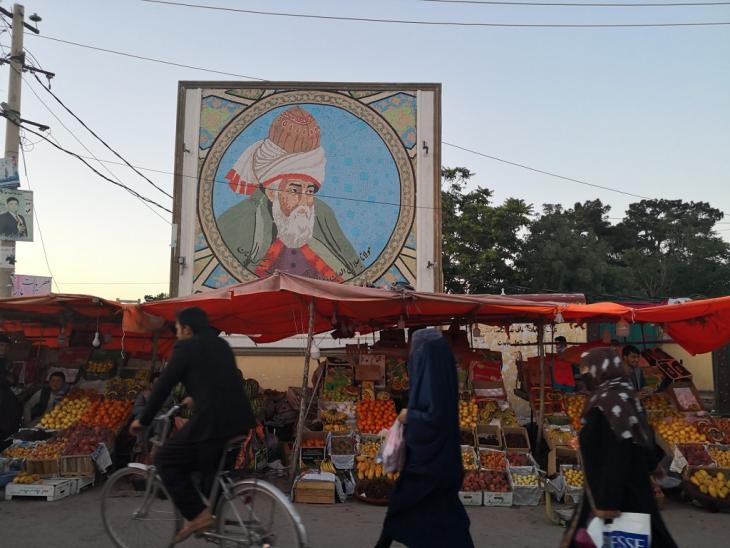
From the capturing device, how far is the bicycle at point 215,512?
11.5ft

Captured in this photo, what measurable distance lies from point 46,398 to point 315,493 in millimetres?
4855

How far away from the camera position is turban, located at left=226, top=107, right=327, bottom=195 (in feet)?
47.4

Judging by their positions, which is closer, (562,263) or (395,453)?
(395,453)

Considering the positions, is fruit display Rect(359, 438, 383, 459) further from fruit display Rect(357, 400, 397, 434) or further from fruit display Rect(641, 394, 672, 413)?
fruit display Rect(641, 394, 672, 413)

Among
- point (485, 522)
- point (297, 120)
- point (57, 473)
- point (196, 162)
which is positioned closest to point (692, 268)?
point (297, 120)

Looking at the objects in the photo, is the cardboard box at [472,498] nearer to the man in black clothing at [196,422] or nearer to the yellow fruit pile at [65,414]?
the man in black clothing at [196,422]

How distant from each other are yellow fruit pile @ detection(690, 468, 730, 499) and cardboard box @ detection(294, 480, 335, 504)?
3.94 m

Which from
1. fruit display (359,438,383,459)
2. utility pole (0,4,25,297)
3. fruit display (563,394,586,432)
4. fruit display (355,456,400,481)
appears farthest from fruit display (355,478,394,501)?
utility pole (0,4,25,297)

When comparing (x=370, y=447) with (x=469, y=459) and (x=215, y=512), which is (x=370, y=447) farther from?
(x=215, y=512)

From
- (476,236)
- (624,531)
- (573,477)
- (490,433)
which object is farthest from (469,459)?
(476,236)

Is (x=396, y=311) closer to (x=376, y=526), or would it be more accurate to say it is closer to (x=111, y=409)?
(x=376, y=526)

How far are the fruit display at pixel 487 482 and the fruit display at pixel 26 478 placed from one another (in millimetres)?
4691

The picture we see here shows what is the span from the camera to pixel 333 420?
7902mm

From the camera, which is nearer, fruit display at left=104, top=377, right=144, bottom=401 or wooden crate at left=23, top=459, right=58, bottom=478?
wooden crate at left=23, top=459, right=58, bottom=478
